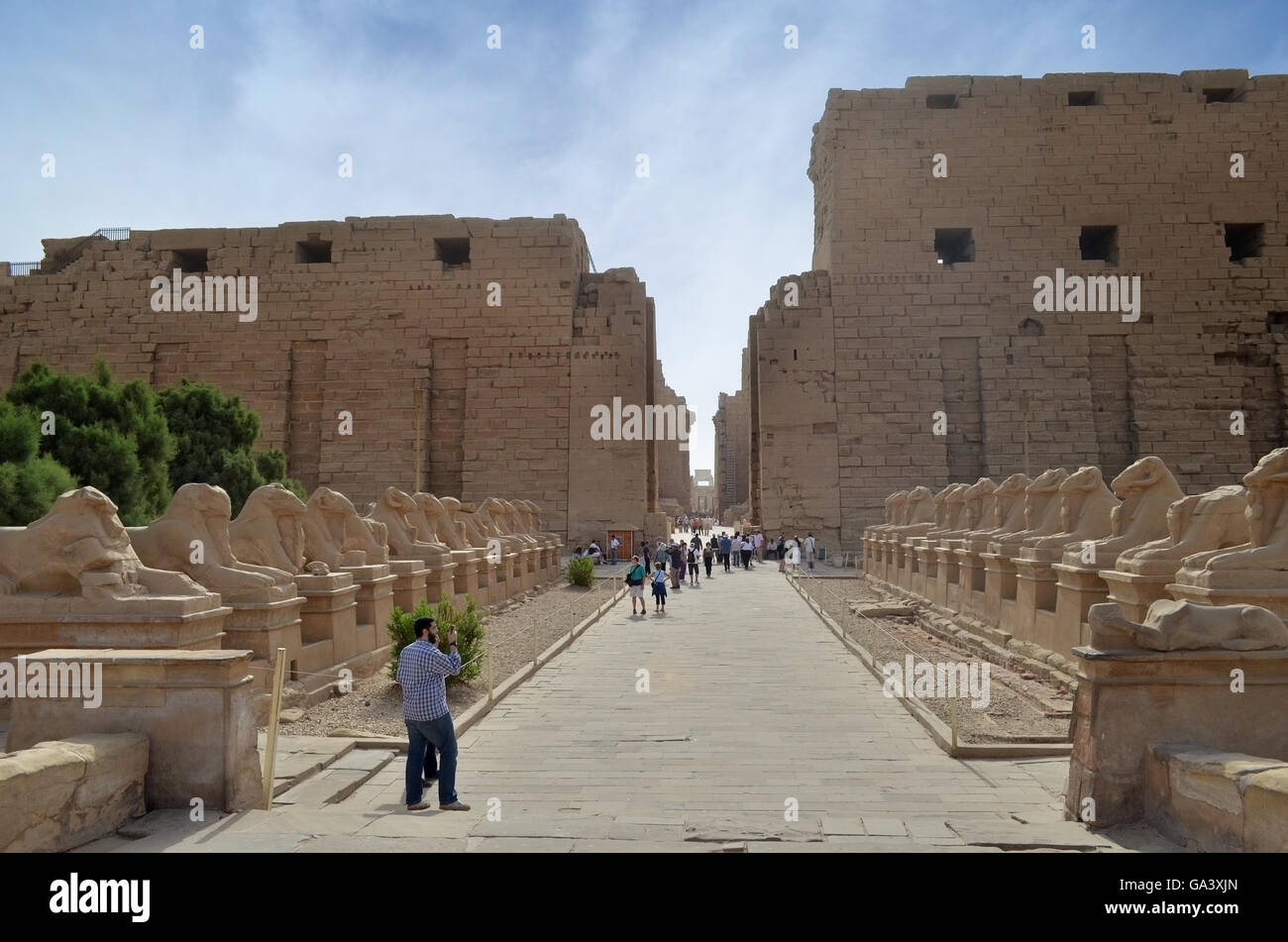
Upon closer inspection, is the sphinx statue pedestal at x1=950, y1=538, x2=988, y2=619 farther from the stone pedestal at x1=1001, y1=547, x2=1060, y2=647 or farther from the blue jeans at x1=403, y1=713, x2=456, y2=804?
the blue jeans at x1=403, y1=713, x2=456, y2=804

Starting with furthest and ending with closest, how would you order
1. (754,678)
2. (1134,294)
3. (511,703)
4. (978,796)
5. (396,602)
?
1. (1134,294)
2. (396,602)
3. (754,678)
4. (511,703)
5. (978,796)

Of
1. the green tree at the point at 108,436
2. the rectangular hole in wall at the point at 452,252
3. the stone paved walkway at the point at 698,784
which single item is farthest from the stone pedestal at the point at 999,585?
the rectangular hole in wall at the point at 452,252

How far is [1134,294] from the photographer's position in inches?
949

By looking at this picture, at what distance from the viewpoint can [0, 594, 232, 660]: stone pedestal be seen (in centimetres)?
537

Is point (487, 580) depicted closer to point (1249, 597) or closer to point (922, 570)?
point (922, 570)

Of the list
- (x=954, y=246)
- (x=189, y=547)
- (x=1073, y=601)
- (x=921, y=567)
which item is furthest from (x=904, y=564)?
(x=954, y=246)

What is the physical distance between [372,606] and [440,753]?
4.38 m

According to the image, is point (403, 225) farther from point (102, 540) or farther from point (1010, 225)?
point (102, 540)

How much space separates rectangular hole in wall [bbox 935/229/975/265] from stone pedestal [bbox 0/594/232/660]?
23.2m

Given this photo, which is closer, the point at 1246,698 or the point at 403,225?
the point at 1246,698

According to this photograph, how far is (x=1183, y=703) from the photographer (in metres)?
4.04

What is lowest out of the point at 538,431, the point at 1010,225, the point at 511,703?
the point at 511,703
